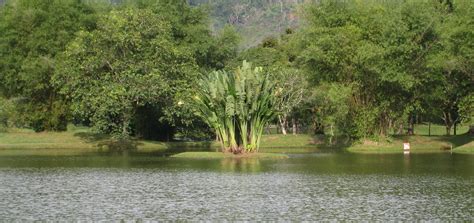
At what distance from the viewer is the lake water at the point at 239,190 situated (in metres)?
31.8

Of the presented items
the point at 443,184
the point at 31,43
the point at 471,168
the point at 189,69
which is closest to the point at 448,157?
the point at 471,168

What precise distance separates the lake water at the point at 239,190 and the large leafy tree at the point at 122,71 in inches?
826

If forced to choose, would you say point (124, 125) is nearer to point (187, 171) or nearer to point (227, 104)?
point (227, 104)

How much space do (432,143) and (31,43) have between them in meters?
48.8

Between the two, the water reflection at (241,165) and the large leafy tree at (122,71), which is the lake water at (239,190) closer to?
the water reflection at (241,165)

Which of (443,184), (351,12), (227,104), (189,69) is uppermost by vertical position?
(351,12)

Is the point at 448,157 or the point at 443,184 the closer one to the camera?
the point at 443,184

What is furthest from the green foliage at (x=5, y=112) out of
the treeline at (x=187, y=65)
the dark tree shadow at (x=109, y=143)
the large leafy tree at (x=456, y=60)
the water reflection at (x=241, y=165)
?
the large leafy tree at (x=456, y=60)

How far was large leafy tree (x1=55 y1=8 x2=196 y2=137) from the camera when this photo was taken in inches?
3246

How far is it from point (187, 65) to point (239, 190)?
162 ft

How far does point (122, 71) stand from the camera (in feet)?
273

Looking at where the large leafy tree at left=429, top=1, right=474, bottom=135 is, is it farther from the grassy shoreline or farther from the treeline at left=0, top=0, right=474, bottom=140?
the grassy shoreline

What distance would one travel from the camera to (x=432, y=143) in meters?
85.2

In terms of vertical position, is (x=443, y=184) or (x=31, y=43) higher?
(x=31, y=43)
